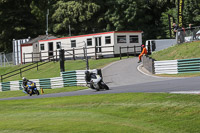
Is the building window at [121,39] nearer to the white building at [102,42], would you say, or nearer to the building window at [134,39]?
the white building at [102,42]

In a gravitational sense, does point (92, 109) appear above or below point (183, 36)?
below

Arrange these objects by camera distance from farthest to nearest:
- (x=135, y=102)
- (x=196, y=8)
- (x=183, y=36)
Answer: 1. (x=196, y=8)
2. (x=183, y=36)
3. (x=135, y=102)

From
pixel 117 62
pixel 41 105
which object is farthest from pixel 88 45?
pixel 41 105

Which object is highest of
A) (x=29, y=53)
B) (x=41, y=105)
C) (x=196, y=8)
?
(x=196, y=8)

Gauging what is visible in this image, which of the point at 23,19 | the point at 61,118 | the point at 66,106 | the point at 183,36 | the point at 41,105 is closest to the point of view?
the point at 61,118

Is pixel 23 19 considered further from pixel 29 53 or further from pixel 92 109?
pixel 92 109

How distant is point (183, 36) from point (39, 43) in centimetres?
2255

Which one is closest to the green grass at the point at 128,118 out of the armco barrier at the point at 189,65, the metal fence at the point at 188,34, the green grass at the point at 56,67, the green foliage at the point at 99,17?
the armco barrier at the point at 189,65

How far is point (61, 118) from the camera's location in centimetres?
1212

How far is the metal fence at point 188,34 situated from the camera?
29283 millimetres

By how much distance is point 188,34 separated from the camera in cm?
3016

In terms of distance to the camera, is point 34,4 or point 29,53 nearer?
point 29,53

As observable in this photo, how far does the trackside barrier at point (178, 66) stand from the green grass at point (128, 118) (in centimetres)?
1099

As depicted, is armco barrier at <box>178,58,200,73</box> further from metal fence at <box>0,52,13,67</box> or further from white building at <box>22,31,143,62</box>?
metal fence at <box>0,52,13,67</box>
